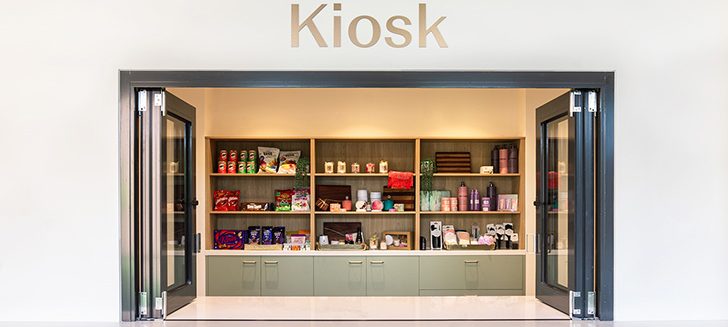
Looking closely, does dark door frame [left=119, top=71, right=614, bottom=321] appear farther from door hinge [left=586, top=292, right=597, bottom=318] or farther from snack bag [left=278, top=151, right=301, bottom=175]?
snack bag [left=278, top=151, right=301, bottom=175]

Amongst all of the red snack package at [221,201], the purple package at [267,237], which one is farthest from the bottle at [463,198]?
the red snack package at [221,201]

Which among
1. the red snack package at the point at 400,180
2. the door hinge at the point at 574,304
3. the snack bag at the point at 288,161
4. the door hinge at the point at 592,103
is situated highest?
the door hinge at the point at 592,103

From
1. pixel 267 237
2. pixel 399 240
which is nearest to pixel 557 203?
pixel 399 240

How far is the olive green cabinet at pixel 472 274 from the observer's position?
6.42 m

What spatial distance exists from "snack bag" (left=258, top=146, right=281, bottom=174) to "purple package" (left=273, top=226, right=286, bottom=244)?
60 cm

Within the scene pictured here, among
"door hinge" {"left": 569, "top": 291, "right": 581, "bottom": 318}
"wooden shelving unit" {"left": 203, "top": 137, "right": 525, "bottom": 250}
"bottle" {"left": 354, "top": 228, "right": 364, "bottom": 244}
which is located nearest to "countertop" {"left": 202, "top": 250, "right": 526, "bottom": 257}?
"bottle" {"left": 354, "top": 228, "right": 364, "bottom": 244}

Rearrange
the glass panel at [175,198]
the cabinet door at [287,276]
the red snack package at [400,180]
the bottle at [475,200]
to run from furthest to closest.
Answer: the bottle at [475,200]
the red snack package at [400,180]
the cabinet door at [287,276]
the glass panel at [175,198]

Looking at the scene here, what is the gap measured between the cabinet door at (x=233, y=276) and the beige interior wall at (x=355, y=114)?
133cm

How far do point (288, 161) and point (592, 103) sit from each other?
3640mm

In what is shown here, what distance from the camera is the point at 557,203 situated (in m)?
4.15

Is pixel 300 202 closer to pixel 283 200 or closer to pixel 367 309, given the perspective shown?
pixel 283 200

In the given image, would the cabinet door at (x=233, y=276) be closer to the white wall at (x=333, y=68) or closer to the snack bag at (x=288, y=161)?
the snack bag at (x=288, y=161)
